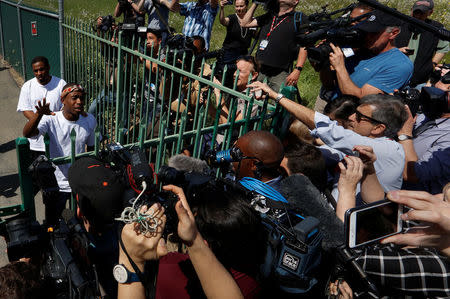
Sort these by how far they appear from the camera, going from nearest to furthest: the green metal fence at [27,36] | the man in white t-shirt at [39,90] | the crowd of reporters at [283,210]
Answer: the crowd of reporters at [283,210]
the man in white t-shirt at [39,90]
the green metal fence at [27,36]

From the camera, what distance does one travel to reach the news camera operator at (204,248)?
4.08ft

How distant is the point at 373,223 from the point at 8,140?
5.76 meters

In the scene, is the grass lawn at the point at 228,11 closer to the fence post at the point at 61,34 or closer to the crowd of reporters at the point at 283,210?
the fence post at the point at 61,34

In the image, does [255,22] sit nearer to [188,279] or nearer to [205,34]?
[205,34]

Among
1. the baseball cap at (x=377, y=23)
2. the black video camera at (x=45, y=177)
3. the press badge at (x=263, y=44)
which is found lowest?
the black video camera at (x=45, y=177)

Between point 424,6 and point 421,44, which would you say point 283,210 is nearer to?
point 421,44

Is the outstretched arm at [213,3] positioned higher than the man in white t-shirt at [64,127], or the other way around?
the outstretched arm at [213,3]

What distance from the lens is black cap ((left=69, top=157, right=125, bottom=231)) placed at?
70.9 inches

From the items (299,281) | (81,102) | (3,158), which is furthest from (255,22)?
(299,281)

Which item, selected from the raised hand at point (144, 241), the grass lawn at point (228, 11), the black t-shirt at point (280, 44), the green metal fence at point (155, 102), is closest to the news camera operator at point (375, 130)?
the green metal fence at point (155, 102)

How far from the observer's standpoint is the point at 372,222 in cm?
153

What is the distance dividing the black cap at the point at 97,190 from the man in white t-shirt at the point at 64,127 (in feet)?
4.01

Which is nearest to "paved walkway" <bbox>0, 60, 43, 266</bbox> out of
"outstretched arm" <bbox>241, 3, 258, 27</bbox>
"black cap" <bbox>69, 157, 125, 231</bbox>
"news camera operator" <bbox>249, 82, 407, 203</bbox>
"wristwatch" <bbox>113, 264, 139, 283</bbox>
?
"black cap" <bbox>69, 157, 125, 231</bbox>

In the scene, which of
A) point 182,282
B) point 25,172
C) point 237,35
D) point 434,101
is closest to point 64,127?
point 25,172
